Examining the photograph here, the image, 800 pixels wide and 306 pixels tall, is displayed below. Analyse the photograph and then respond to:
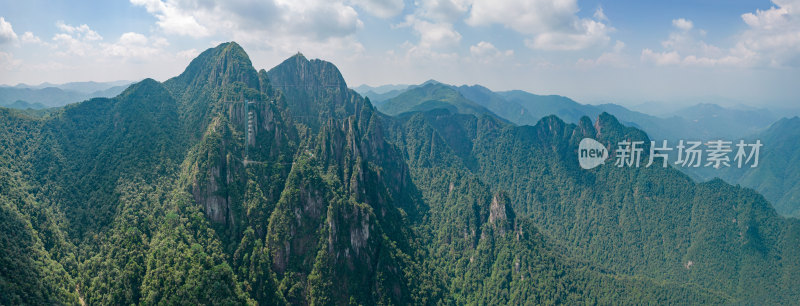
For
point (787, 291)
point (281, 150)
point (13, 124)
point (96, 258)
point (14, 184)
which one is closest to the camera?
point (96, 258)

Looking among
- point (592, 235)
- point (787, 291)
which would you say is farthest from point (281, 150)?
point (787, 291)

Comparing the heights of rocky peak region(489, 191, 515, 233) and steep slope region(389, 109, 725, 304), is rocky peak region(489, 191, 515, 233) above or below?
above

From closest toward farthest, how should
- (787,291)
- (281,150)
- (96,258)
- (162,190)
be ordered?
(96,258) → (162,190) → (281,150) → (787,291)

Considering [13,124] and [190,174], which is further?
[13,124]

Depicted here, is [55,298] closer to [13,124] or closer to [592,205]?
[13,124]

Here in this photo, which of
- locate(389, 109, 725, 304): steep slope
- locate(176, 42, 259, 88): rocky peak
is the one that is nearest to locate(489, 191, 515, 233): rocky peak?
locate(389, 109, 725, 304): steep slope

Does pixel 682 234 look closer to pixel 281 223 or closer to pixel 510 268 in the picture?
pixel 510 268

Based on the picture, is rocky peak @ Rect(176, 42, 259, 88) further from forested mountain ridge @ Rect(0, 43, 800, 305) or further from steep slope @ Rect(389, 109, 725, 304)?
steep slope @ Rect(389, 109, 725, 304)

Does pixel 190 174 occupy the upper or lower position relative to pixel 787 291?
upper

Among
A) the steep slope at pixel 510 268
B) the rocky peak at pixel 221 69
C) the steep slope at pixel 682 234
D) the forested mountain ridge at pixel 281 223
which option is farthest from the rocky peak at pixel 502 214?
the rocky peak at pixel 221 69
